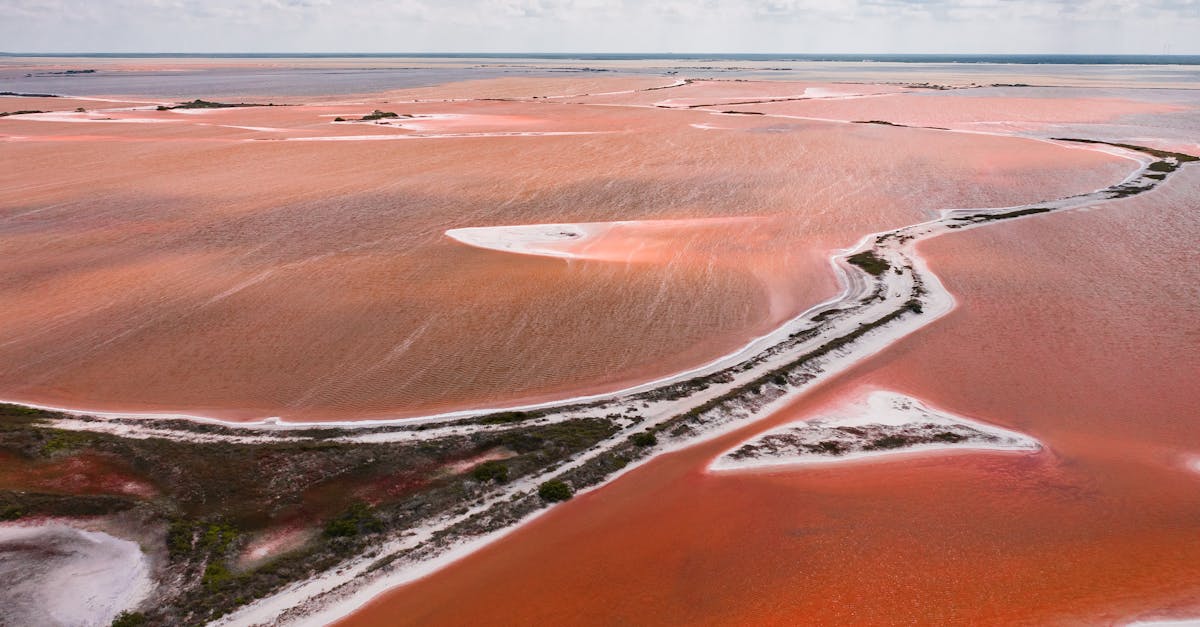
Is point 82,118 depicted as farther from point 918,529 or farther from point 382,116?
point 918,529

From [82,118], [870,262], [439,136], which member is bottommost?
[870,262]

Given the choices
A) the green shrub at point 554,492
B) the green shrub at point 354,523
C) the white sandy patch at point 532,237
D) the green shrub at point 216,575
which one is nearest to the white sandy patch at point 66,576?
the green shrub at point 216,575

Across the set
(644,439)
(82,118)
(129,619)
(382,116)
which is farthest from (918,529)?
(82,118)

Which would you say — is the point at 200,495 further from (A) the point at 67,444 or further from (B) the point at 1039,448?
(B) the point at 1039,448

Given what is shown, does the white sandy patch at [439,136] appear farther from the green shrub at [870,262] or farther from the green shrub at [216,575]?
the green shrub at [216,575]

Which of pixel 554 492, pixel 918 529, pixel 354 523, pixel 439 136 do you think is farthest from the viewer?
pixel 439 136

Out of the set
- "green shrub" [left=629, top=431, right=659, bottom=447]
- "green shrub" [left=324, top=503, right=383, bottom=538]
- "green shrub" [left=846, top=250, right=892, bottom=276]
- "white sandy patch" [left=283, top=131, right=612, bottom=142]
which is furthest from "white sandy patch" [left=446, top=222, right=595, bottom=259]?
"white sandy patch" [left=283, top=131, right=612, bottom=142]

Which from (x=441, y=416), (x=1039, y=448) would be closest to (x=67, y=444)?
(x=441, y=416)
